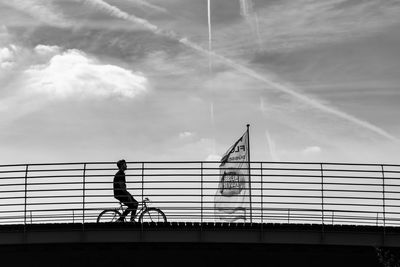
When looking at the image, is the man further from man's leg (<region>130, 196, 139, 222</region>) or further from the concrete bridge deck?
the concrete bridge deck

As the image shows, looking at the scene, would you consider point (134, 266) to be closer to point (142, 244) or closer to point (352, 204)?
point (142, 244)

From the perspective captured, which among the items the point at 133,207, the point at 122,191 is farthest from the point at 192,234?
the point at 122,191

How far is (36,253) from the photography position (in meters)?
20.5

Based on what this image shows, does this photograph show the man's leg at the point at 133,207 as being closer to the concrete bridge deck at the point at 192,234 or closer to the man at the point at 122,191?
the man at the point at 122,191

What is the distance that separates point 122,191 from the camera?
20.6 meters

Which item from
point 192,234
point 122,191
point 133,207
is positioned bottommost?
point 192,234

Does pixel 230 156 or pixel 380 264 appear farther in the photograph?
pixel 230 156

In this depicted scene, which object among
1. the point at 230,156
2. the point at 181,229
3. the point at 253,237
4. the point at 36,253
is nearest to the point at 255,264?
the point at 253,237

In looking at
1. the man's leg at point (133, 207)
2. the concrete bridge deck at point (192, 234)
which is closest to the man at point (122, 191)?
the man's leg at point (133, 207)

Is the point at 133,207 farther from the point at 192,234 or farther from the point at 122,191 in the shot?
the point at 192,234

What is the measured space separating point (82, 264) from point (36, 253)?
1251 mm

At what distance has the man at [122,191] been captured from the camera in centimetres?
2028

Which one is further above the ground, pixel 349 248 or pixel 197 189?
pixel 197 189

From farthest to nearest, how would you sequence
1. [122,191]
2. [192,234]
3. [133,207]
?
[133,207] → [122,191] → [192,234]
